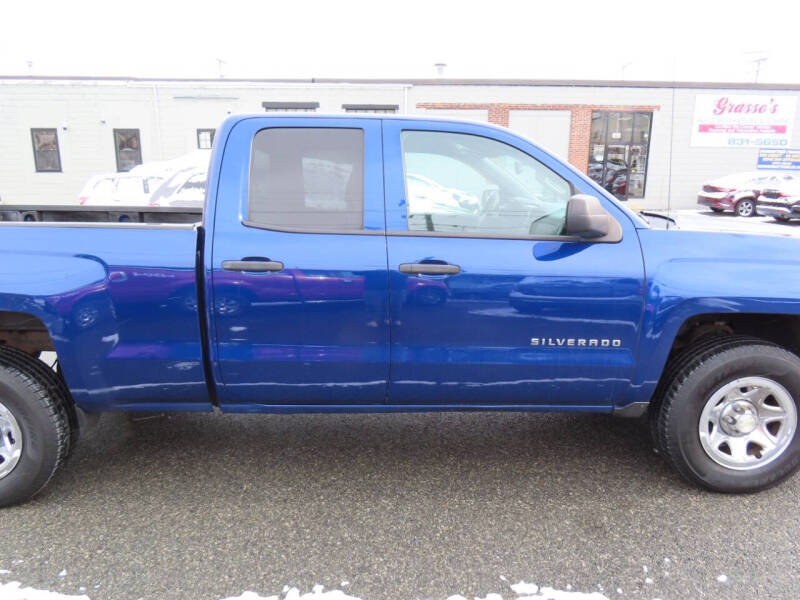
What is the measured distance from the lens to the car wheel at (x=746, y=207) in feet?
58.5

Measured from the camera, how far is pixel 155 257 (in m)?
2.63

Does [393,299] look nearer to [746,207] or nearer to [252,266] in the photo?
[252,266]

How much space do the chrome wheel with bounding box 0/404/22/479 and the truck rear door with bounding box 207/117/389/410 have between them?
0.96 metres

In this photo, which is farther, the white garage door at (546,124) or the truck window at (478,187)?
the white garage door at (546,124)

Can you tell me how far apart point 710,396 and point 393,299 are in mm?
1648

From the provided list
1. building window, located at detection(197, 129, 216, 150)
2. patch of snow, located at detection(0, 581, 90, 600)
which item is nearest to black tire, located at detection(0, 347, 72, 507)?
patch of snow, located at detection(0, 581, 90, 600)

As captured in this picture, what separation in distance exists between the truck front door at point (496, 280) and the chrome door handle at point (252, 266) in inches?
20.9

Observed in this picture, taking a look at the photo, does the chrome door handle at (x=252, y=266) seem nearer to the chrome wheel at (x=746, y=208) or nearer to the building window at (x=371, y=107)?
the building window at (x=371, y=107)

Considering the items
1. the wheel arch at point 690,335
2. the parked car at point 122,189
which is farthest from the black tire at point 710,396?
the parked car at point 122,189

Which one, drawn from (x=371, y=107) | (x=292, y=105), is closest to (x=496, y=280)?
(x=371, y=107)

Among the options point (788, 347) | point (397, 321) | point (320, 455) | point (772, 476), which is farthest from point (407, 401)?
point (788, 347)

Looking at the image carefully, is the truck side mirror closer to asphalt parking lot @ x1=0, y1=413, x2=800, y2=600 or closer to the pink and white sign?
asphalt parking lot @ x1=0, y1=413, x2=800, y2=600

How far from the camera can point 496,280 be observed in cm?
268

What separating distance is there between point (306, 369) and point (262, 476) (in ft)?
2.61
